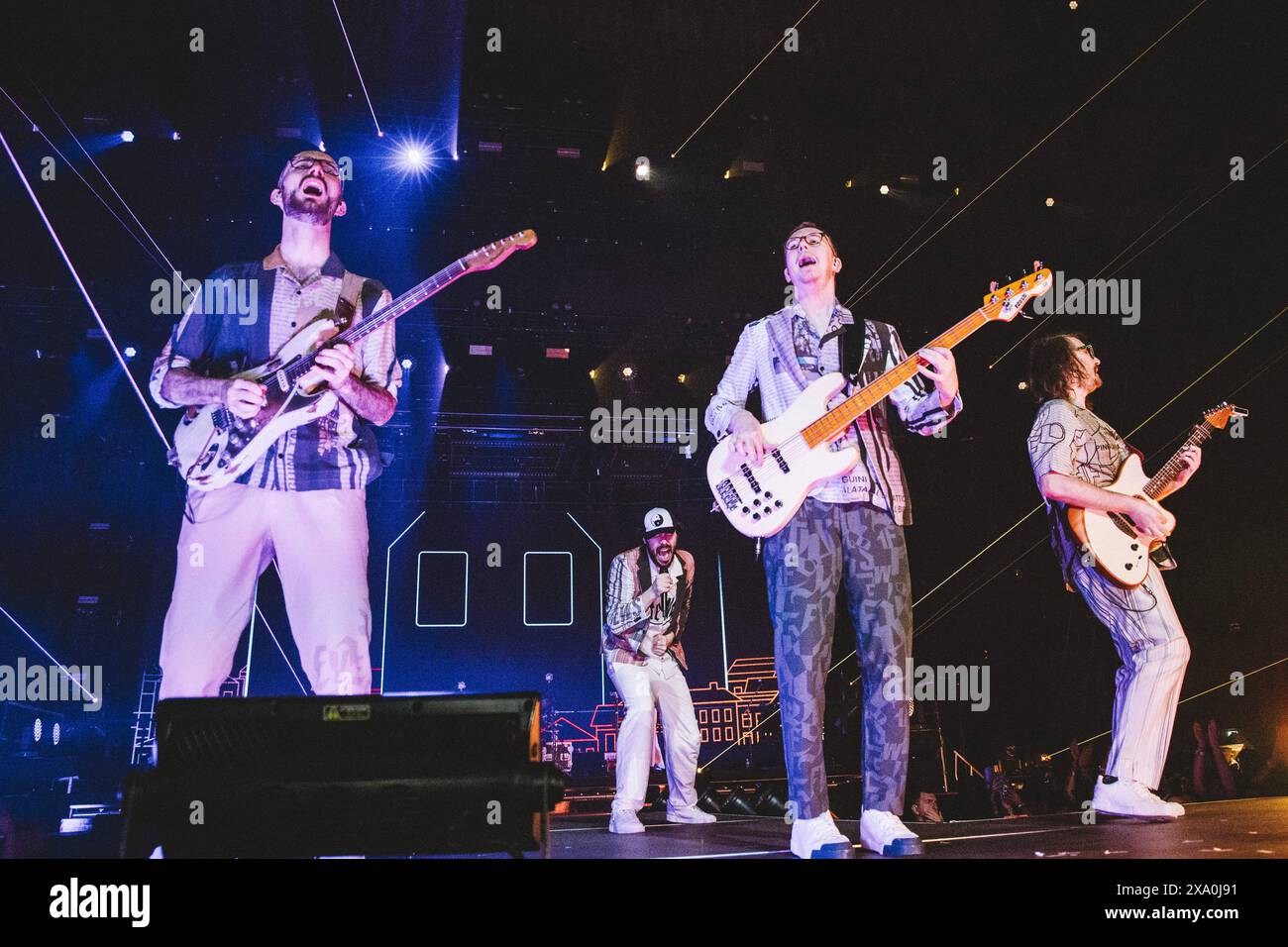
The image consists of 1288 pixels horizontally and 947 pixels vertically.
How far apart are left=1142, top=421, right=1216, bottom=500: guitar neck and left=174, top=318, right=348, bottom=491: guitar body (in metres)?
4.02

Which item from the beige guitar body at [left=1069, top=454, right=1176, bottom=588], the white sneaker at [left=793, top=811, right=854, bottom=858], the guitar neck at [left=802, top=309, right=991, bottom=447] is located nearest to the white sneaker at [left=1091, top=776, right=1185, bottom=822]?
the beige guitar body at [left=1069, top=454, right=1176, bottom=588]

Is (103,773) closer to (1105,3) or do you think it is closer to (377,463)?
(377,463)

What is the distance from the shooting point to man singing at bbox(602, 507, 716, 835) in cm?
579

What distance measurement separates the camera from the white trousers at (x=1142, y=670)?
Result: 473 cm

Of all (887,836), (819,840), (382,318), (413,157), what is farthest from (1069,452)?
(413,157)

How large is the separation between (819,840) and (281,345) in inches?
120

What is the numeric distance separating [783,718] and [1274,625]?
419 cm

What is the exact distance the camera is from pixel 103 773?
8.12 meters

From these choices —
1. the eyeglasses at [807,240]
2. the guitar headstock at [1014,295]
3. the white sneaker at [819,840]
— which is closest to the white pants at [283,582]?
the white sneaker at [819,840]

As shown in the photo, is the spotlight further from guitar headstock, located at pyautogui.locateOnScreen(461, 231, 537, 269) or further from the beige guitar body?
the beige guitar body

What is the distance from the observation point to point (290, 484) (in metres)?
4.32

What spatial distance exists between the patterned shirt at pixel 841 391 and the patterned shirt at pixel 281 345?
1526 mm

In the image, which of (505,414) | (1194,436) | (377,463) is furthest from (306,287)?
(1194,436)

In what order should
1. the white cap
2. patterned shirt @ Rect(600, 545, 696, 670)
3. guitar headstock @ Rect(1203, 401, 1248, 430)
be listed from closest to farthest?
1. guitar headstock @ Rect(1203, 401, 1248, 430)
2. patterned shirt @ Rect(600, 545, 696, 670)
3. the white cap
